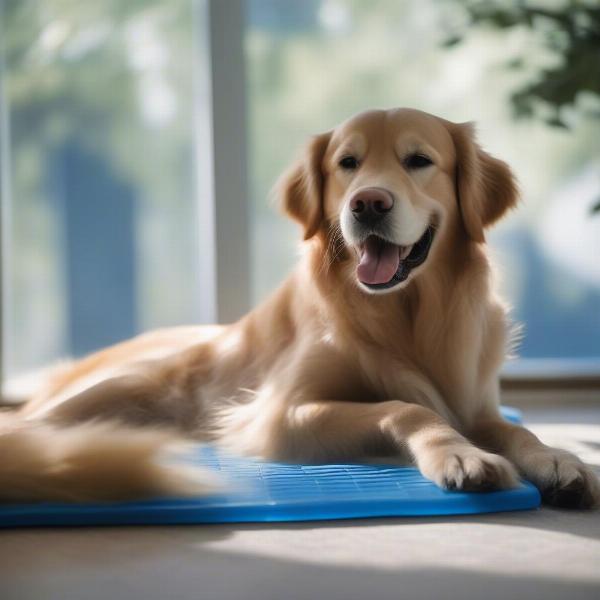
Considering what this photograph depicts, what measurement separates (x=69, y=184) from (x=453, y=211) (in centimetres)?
182

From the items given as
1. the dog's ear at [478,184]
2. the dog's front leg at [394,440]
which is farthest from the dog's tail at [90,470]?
the dog's ear at [478,184]

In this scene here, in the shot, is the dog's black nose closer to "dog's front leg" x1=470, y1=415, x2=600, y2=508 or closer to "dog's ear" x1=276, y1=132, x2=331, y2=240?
"dog's ear" x1=276, y1=132, x2=331, y2=240

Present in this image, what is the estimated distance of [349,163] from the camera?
7.02 ft

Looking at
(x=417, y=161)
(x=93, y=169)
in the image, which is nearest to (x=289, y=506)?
(x=417, y=161)

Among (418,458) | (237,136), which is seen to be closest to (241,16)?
(237,136)

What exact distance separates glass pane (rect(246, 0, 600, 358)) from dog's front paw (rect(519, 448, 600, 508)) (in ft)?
5.91

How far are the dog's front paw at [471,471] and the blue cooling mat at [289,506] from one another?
2 centimetres

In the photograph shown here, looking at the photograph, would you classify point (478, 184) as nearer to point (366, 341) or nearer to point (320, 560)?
point (366, 341)

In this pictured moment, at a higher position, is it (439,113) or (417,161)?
(439,113)

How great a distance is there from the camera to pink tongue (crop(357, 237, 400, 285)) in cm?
201

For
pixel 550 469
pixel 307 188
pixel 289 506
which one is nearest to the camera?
pixel 289 506

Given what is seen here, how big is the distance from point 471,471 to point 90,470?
69 centimetres

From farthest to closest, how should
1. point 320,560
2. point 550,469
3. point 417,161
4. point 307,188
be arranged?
point 307,188 < point 417,161 < point 550,469 < point 320,560

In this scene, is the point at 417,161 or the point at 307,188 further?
the point at 307,188
